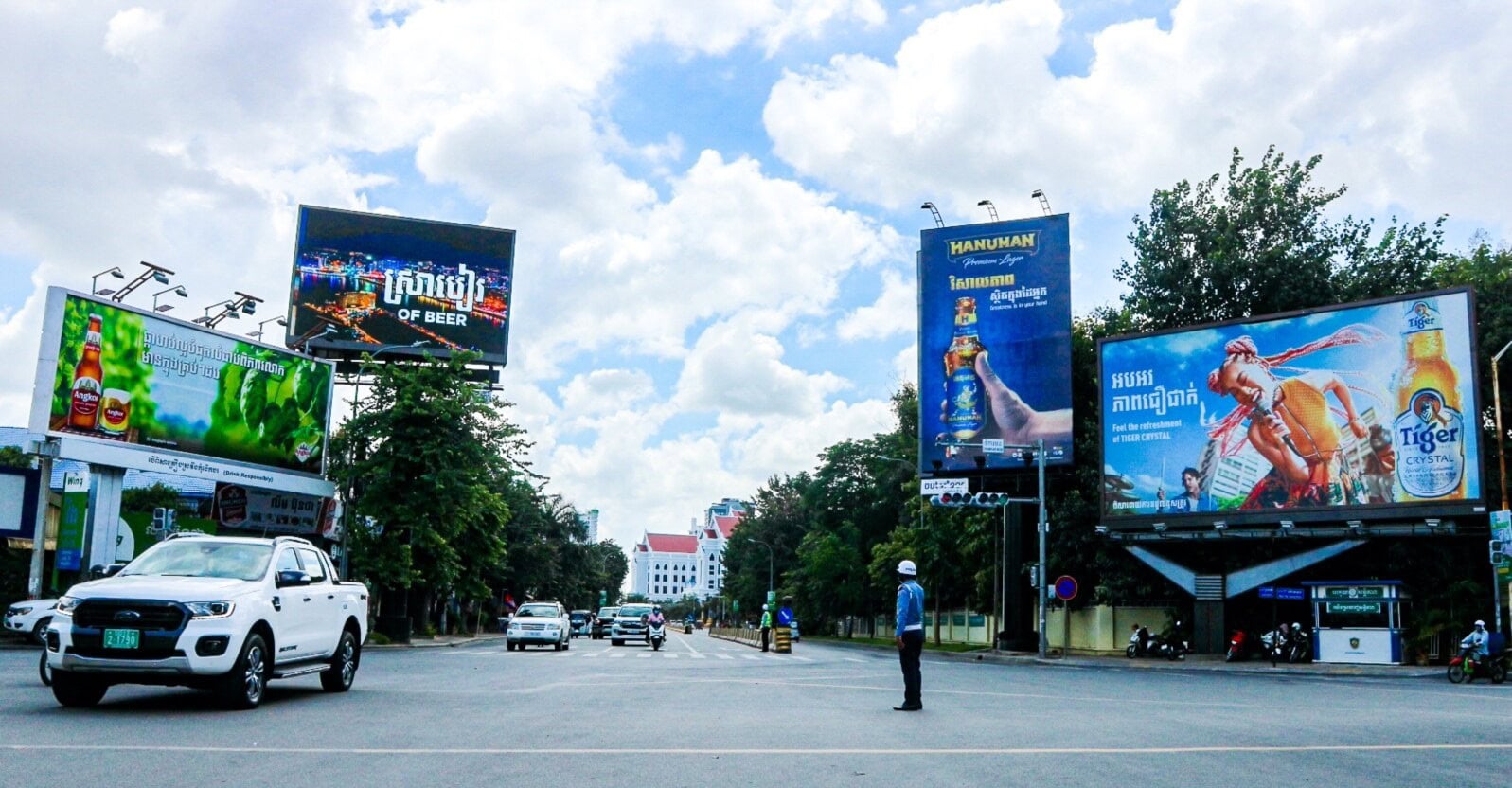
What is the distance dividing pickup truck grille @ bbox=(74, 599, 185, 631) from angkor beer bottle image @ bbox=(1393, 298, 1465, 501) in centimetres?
3243

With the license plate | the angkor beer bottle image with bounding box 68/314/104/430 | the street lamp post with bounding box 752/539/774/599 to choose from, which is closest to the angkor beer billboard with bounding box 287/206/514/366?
the angkor beer bottle image with bounding box 68/314/104/430

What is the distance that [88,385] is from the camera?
3275cm

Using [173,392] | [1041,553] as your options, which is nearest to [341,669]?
[173,392]

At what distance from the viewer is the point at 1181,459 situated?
39.6m

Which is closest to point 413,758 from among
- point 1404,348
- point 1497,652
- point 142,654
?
point 142,654

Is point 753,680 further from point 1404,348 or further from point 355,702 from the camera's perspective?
point 1404,348

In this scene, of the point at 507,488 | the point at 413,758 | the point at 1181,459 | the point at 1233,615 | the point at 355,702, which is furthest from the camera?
the point at 507,488

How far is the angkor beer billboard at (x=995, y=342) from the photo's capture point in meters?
45.7

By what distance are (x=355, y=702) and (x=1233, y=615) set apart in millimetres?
34930

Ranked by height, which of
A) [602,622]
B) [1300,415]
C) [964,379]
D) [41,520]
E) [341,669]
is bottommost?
[602,622]

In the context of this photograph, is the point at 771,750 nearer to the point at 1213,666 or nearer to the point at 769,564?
the point at 1213,666

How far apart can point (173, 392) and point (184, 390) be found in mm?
399

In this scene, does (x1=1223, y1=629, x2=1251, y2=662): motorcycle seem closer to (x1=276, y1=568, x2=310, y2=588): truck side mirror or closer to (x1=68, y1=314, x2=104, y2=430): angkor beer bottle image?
(x1=276, y1=568, x2=310, y2=588): truck side mirror

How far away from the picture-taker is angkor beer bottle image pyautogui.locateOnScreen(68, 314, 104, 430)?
32406mm
